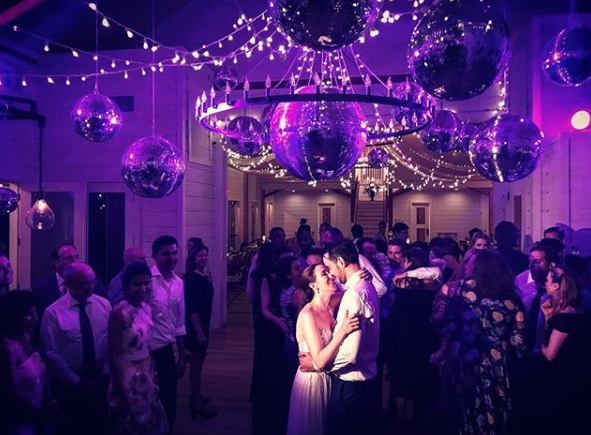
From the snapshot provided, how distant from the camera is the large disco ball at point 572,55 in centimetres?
372

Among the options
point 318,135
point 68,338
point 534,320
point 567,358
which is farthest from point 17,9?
point 567,358

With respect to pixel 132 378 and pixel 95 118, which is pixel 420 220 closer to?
pixel 95 118

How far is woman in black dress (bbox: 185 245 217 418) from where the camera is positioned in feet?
14.5

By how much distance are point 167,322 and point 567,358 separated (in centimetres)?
274

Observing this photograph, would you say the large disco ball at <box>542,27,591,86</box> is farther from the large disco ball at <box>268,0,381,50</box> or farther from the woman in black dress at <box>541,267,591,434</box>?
the large disco ball at <box>268,0,381,50</box>

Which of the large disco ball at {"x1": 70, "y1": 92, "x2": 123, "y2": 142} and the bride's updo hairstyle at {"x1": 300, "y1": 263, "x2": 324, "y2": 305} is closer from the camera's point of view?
the bride's updo hairstyle at {"x1": 300, "y1": 263, "x2": 324, "y2": 305}

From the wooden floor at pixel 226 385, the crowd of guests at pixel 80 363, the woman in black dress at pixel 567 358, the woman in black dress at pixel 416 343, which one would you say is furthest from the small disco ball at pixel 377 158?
the crowd of guests at pixel 80 363

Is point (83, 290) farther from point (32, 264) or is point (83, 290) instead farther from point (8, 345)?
point (32, 264)

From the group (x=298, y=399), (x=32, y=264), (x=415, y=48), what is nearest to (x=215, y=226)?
(x=32, y=264)

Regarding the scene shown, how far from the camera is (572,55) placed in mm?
3734

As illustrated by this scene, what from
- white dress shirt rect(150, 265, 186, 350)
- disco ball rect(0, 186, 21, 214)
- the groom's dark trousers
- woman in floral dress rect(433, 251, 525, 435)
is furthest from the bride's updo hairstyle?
disco ball rect(0, 186, 21, 214)

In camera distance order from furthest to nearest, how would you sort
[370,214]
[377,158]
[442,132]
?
[370,214]
[377,158]
[442,132]

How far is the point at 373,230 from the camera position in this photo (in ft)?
64.6

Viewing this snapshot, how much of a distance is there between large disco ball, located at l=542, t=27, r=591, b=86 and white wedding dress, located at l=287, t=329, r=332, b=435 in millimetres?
2714
